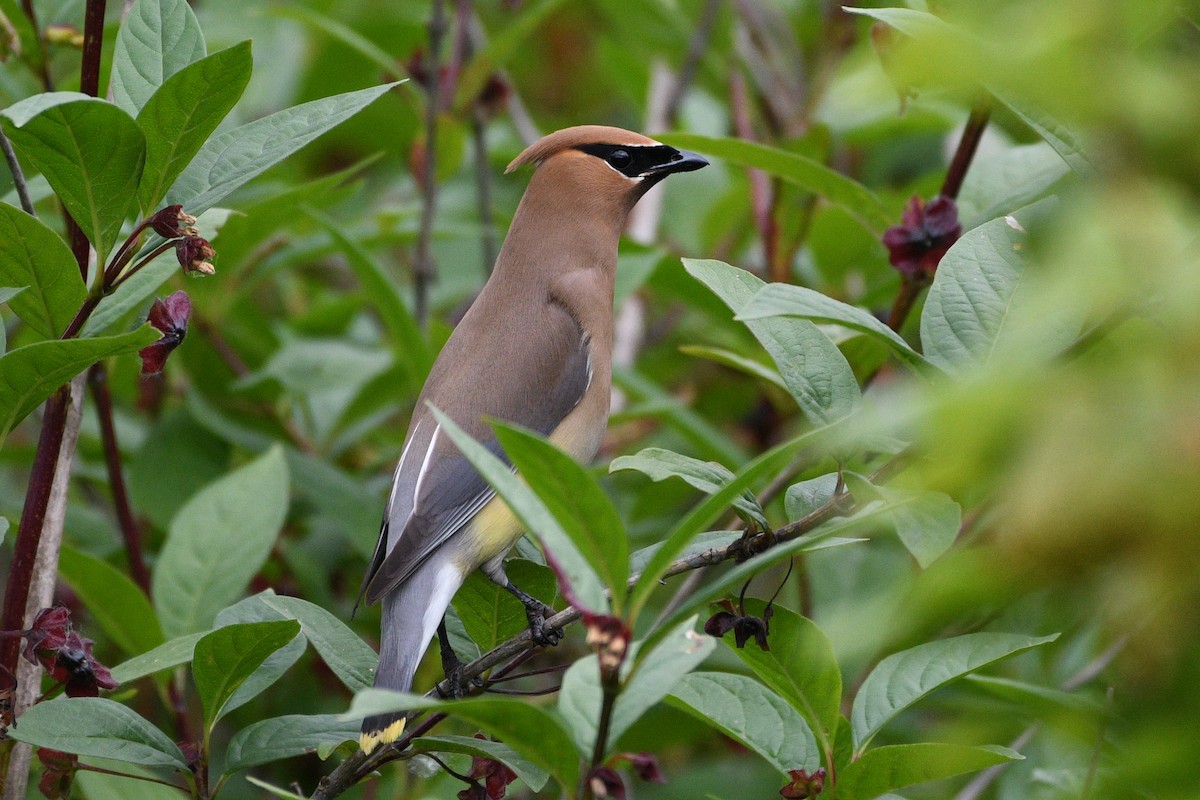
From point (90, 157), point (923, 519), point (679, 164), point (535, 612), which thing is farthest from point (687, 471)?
point (679, 164)

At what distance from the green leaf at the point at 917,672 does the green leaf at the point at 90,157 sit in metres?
1.25

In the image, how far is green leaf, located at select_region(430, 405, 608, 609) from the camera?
134cm

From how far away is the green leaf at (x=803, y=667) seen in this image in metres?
1.90

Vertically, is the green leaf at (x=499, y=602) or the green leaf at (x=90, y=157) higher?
the green leaf at (x=90, y=157)

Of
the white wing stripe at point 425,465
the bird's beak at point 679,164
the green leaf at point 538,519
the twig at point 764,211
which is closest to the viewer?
the green leaf at point 538,519

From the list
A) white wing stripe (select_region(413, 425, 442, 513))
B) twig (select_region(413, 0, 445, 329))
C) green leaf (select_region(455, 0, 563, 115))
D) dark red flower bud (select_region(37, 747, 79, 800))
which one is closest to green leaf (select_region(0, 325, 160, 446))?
dark red flower bud (select_region(37, 747, 79, 800))

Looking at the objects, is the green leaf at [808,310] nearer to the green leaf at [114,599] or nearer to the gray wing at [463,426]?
the gray wing at [463,426]

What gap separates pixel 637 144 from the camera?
334cm

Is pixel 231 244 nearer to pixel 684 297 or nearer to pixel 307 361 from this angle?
pixel 307 361

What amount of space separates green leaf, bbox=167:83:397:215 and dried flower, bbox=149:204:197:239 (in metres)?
0.06

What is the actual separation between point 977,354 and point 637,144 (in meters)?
1.66

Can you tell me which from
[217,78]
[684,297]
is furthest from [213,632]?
[684,297]

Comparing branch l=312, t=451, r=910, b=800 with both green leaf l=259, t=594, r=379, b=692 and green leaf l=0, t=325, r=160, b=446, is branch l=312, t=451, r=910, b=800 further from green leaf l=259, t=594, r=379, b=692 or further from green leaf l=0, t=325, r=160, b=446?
green leaf l=0, t=325, r=160, b=446

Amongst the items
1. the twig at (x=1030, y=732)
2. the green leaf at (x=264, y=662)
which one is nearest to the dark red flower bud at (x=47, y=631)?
the green leaf at (x=264, y=662)
